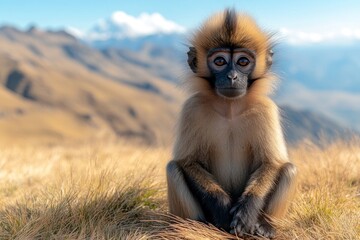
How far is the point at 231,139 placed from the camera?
5895 mm

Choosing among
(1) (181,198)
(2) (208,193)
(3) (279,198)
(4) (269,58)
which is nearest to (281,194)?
(3) (279,198)

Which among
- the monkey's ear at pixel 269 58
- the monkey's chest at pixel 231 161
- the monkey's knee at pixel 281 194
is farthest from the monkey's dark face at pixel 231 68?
the monkey's knee at pixel 281 194

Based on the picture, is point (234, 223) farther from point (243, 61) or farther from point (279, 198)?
point (243, 61)

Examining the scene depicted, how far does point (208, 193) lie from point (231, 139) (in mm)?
786

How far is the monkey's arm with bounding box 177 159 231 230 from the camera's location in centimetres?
547

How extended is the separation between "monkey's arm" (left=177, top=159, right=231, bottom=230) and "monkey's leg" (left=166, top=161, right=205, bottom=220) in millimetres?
88

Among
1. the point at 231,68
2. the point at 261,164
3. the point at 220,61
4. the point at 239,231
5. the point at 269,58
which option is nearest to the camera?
the point at 239,231

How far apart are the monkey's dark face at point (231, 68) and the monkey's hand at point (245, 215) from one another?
128cm

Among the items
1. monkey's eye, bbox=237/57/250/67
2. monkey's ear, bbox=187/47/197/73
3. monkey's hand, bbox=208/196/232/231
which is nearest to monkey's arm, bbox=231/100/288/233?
monkey's hand, bbox=208/196/232/231

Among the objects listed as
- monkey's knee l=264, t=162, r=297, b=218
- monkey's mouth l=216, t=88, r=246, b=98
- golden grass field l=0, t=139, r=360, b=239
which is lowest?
golden grass field l=0, t=139, r=360, b=239

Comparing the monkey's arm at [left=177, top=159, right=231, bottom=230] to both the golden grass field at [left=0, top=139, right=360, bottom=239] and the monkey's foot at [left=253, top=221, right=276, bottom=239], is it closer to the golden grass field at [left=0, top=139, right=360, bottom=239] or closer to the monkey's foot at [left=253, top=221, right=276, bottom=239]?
the golden grass field at [left=0, top=139, right=360, bottom=239]

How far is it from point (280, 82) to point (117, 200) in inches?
111

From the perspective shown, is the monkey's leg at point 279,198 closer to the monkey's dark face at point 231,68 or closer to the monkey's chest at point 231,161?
the monkey's chest at point 231,161

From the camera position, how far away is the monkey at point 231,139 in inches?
217
